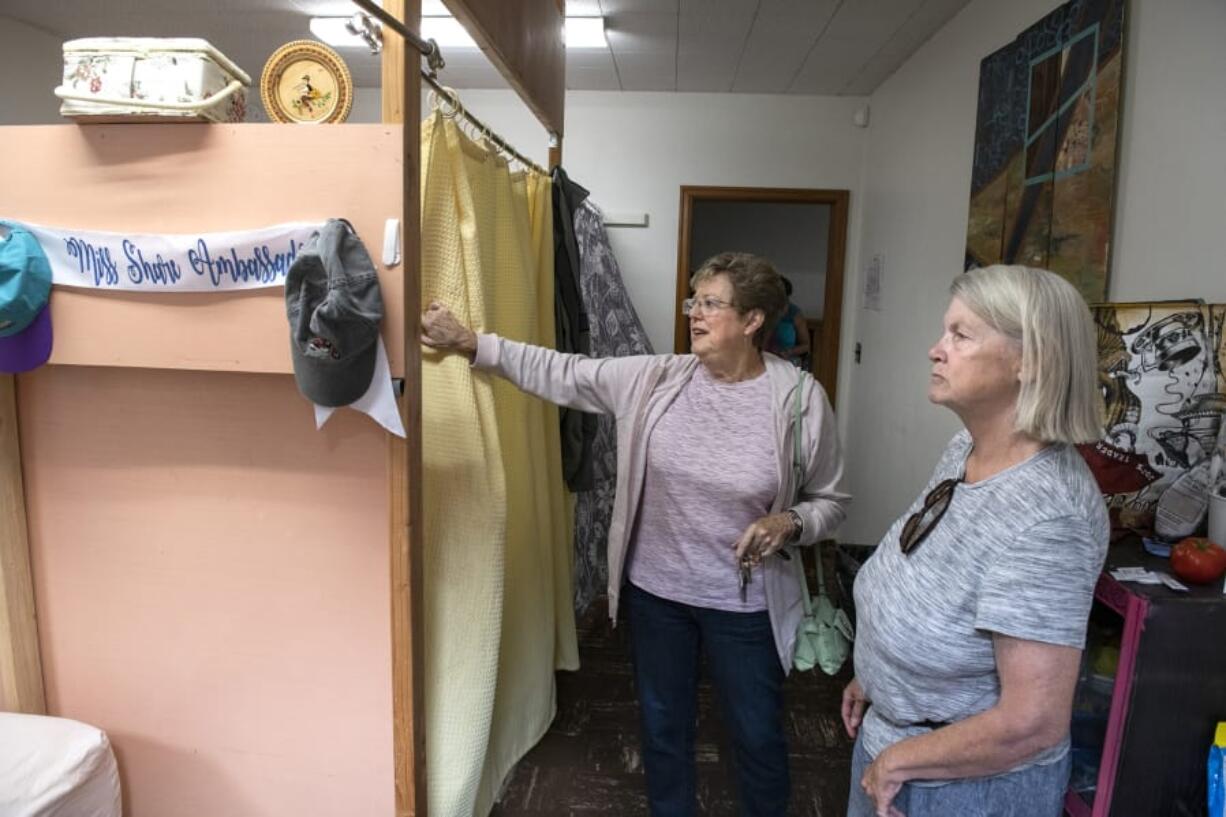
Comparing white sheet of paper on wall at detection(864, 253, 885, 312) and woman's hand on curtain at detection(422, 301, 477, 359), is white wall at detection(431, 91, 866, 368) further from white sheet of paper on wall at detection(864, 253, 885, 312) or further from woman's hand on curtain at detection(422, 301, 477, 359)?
woman's hand on curtain at detection(422, 301, 477, 359)

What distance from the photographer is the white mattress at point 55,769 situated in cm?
115

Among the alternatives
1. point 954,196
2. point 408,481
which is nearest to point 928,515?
point 408,481

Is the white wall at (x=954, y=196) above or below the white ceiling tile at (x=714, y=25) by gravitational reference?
below

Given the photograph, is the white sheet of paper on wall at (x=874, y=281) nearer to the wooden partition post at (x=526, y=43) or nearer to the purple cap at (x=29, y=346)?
the wooden partition post at (x=526, y=43)

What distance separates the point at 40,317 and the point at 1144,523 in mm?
1863

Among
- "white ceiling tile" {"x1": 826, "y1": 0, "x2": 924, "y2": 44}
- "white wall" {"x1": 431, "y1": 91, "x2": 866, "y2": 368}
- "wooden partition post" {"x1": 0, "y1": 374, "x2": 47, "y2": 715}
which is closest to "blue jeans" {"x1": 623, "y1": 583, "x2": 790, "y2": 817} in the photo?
"wooden partition post" {"x1": 0, "y1": 374, "x2": 47, "y2": 715}

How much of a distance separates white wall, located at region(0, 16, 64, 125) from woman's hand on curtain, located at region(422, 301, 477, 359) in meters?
3.13

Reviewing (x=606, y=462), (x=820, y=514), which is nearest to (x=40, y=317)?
(x=820, y=514)

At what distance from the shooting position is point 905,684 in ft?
3.33

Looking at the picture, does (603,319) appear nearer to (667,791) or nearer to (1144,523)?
(667,791)

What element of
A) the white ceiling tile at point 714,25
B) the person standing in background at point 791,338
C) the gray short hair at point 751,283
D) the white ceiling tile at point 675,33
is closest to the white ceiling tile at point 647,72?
the white ceiling tile at point 675,33

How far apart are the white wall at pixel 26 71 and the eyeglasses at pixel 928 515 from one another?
3997mm

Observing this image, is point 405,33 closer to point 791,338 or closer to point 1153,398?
point 1153,398

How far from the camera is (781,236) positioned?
227 inches
